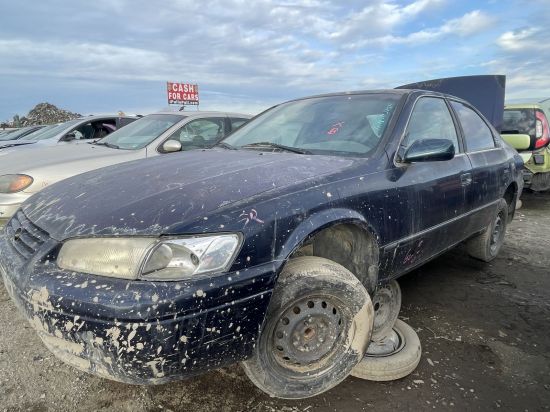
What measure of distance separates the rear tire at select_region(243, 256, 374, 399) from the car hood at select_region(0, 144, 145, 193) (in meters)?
2.97

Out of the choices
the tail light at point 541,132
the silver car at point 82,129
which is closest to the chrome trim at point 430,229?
the tail light at point 541,132

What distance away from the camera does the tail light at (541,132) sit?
6828mm

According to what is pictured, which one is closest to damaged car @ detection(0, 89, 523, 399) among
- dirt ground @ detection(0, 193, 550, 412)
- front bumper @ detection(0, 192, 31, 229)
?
dirt ground @ detection(0, 193, 550, 412)

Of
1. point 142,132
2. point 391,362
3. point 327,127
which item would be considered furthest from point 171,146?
point 391,362

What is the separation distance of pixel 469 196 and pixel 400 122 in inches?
39.2

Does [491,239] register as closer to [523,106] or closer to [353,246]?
[353,246]

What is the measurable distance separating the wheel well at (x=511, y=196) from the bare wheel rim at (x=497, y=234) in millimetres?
234

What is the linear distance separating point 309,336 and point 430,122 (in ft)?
6.34

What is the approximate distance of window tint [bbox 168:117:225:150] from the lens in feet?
16.1

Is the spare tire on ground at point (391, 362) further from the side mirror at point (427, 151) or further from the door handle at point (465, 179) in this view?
the door handle at point (465, 179)

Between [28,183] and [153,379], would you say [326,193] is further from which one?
[28,183]

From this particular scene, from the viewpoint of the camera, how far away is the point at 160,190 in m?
1.88

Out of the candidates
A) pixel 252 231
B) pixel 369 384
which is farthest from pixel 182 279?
pixel 369 384

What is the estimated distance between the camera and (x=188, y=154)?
2.79m
